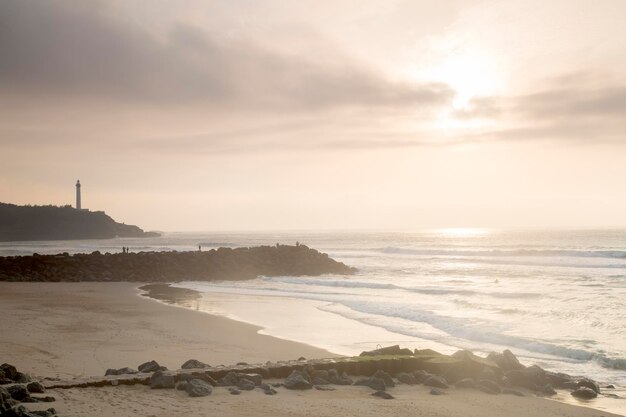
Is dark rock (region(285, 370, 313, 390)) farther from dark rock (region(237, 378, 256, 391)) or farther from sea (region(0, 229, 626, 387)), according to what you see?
sea (region(0, 229, 626, 387))

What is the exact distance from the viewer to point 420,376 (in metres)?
11.3

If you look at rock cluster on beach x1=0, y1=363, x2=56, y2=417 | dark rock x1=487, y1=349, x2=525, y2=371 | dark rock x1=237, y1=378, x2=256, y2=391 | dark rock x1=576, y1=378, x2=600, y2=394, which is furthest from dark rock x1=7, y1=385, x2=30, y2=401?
dark rock x1=576, y1=378, x2=600, y2=394

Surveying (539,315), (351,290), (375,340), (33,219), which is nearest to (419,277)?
(351,290)

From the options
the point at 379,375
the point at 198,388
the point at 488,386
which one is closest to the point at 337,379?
the point at 379,375

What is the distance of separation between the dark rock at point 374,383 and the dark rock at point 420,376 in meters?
0.87

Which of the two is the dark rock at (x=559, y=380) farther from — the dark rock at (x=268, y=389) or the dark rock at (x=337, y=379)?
the dark rock at (x=268, y=389)

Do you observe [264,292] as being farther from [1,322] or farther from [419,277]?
[1,322]

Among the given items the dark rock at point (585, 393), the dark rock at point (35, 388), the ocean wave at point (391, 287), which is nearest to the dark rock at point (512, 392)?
the dark rock at point (585, 393)

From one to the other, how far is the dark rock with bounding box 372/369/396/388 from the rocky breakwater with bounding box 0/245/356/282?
109ft

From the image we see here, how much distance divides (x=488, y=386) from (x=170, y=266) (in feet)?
123

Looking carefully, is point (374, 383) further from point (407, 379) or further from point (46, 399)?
point (46, 399)

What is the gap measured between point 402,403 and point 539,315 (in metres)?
12.8

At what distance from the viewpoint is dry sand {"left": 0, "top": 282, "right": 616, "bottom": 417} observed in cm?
877

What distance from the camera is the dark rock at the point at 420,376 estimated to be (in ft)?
36.9
